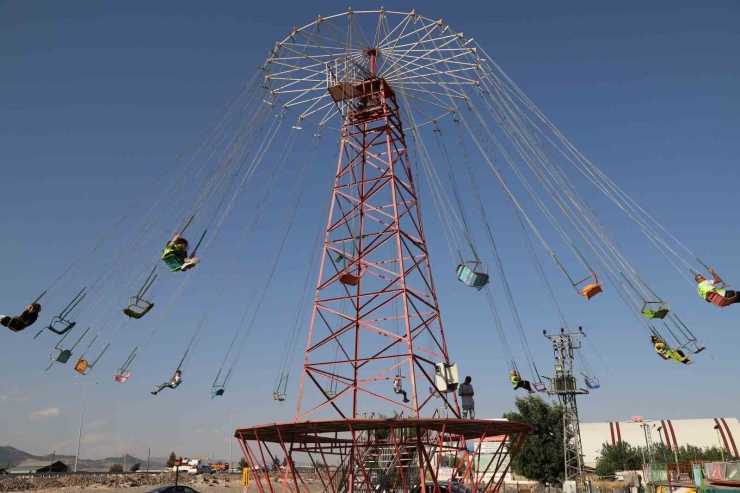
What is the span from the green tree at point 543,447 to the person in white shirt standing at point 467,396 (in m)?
35.3

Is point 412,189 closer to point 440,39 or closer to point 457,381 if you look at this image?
point 440,39

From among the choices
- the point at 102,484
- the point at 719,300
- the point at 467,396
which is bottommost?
the point at 102,484

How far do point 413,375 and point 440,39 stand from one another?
14488mm

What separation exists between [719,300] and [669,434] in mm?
85038

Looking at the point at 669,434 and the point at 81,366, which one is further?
the point at 669,434

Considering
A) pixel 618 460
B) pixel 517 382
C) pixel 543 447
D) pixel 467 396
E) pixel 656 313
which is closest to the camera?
pixel 656 313

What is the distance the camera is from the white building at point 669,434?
8650cm

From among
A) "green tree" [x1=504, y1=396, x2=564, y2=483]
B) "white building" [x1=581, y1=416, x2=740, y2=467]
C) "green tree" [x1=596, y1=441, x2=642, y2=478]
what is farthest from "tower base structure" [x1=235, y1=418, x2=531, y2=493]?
"white building" [x1=581, y1=416, x2=740, y2=467]

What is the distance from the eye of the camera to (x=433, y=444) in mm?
18938

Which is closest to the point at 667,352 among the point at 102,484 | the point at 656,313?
the point at 656,313

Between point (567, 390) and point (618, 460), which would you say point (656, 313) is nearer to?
point (567, 390)

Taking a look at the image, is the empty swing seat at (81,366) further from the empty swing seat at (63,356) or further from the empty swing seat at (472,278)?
the empty swing seat at (472,278)

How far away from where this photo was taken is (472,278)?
21.6m

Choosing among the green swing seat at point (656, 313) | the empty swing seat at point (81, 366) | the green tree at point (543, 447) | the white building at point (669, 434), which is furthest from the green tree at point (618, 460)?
the empty swing seat at point (81, 366)
